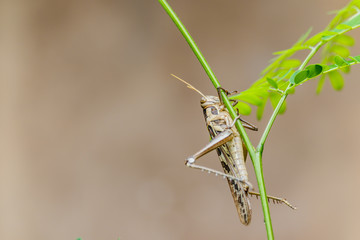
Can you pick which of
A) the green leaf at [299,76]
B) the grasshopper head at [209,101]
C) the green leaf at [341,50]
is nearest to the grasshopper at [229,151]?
the grasshopper head at [209,101]

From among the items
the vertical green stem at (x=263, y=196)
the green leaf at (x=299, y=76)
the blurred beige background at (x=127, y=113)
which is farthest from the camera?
the blurred beige background at (x=127, y=113)

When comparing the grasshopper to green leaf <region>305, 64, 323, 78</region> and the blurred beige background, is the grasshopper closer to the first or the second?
green leaf <region>305, 64, 323, 78</region>

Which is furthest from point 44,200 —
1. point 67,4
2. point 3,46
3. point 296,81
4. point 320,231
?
point 296,81

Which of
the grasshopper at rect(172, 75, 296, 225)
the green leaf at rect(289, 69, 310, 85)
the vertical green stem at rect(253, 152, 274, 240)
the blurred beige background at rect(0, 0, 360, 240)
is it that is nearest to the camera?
the vertical green stem at rect(253, 152, 274, 240)

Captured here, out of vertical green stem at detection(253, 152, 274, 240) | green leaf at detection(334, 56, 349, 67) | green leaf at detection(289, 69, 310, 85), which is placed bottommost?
vertical green stem at detection(253, 152, 274, 240)

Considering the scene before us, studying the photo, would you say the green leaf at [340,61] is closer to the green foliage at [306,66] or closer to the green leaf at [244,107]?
the green foliage at [306,66]

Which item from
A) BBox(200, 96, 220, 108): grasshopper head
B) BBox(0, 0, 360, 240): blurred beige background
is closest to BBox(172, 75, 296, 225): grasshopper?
BBox(200, 96, 220, 108): grasshopper head
